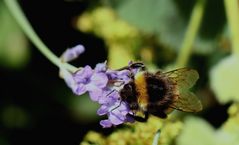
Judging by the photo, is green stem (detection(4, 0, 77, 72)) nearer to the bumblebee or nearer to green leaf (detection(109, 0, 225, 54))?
the bumblebee

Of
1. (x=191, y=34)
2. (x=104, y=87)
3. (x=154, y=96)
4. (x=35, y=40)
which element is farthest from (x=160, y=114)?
(x=191, y=34)

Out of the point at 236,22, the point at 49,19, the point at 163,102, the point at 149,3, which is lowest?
the point at 163,102

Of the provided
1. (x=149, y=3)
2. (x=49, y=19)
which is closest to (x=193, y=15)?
(x=149, y=3)

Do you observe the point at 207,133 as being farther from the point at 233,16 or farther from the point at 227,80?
the point at 233,16

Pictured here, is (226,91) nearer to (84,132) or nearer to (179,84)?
(179,84)

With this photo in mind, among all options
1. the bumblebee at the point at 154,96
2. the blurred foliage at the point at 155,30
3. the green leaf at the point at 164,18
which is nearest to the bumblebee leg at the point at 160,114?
the bumblebee at the point at 154,96

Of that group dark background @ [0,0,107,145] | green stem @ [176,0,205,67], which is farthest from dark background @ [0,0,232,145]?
green stem @ [176,0,205,67]
